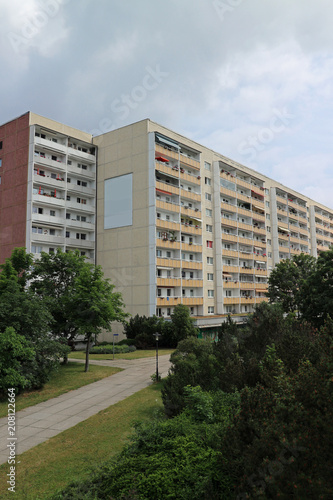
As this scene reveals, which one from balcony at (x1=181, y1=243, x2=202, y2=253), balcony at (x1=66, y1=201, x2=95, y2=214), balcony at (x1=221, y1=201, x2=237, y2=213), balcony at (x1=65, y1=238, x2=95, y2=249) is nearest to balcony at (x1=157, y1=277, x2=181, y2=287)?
balcony at (x1=181, y1=243, x2=202, y2=253)

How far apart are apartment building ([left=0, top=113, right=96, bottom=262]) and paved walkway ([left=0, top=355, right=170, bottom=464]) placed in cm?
2385

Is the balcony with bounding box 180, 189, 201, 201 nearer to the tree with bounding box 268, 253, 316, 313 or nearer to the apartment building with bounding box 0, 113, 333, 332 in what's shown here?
the apartment building with bounding box 0, 113, 333, 332

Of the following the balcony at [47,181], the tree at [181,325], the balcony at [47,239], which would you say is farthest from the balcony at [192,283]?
the balcony at [47,181]

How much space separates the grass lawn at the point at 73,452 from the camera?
9.00m

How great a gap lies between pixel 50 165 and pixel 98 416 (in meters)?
Result: 35.1

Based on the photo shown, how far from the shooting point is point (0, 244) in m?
43.0

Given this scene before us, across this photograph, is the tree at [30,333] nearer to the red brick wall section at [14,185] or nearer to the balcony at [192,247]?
the red brick wall section at [14,185]

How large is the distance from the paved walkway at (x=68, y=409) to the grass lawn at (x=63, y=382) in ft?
1.67

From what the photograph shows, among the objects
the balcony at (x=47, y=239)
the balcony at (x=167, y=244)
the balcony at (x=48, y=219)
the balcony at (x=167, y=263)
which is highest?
the balcony at (x=48, y=219)

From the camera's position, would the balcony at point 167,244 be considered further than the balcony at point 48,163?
No

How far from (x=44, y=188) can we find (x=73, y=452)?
122ft

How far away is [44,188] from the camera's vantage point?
4359 cm

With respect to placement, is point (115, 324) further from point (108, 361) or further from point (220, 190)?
point (220, 190)

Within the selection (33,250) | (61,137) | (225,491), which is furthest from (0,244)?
(225,491)
